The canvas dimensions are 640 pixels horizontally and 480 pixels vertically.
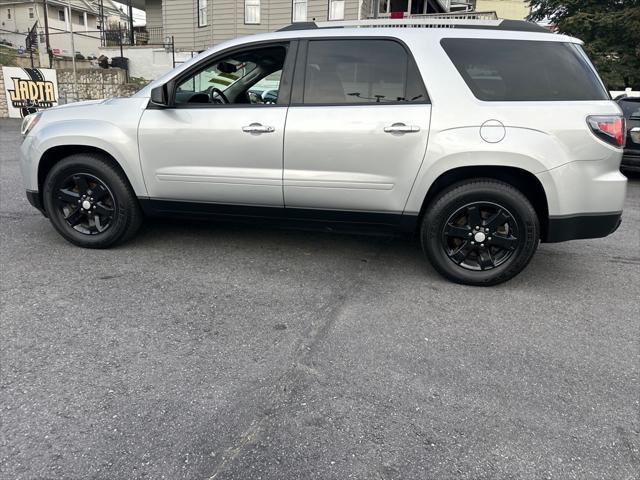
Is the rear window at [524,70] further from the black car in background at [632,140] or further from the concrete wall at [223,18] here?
the concrete wall at [223,18]

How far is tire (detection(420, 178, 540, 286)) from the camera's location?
364 centimetres

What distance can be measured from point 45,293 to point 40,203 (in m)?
1.28

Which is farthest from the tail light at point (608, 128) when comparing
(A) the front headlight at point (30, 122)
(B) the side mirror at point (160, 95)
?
(A) the front headlight at point (30, 122)

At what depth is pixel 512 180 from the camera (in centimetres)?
372

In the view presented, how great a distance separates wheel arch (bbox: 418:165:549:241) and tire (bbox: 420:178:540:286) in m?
0.06

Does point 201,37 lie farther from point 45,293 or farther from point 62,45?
point 45,293

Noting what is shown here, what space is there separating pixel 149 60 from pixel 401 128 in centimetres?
2344

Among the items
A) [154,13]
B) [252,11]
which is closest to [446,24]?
[252,11]

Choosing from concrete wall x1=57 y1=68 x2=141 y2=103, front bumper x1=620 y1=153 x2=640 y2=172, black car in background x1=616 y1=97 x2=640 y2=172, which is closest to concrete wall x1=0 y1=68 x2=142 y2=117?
concrete wall x1=57 y1=68 x2=141 y2=103

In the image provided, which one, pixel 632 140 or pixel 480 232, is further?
pixel 632 140

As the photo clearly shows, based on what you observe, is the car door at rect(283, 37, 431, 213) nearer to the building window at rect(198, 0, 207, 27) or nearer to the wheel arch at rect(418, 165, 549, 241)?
the wheel arch at rect(418, 165, 549, 241)

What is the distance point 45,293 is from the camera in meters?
3.52

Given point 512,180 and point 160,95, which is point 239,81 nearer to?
point 160,95

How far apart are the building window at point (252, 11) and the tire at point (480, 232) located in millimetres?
19946
